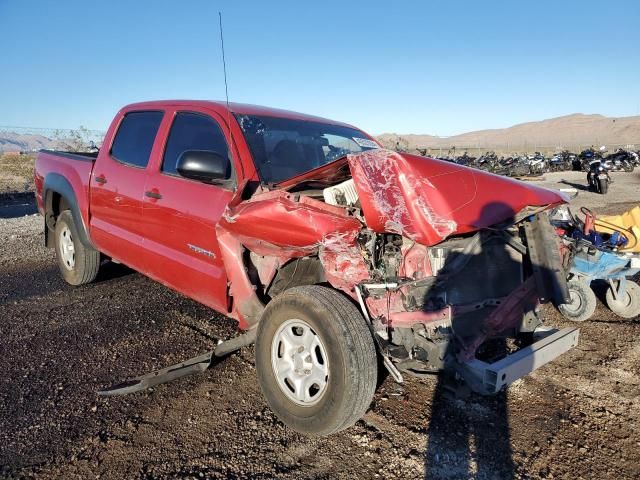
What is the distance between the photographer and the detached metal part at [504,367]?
2.44 m

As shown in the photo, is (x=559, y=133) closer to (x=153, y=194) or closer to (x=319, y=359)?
(x=153, y=194)

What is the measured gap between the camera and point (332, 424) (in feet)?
8.15

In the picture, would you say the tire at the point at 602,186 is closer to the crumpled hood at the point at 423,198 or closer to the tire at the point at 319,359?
the crumpled hood at the point at 423,198

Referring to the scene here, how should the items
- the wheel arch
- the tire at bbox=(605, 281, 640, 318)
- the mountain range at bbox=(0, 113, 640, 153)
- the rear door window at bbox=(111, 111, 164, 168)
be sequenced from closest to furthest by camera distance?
the rear door window at bbox=(111, 111, 164, 168), the tire at bbox=(605, 281, 640, 318), the wheel arch, the mountain range at bbox=(0, 113, 640, 153)

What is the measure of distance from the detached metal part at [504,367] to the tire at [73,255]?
4.34m

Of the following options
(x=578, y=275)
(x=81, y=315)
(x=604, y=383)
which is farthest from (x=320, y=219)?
(x=81, y=315)

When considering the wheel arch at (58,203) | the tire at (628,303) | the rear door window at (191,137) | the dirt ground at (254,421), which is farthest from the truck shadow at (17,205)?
the tire at (628,303)

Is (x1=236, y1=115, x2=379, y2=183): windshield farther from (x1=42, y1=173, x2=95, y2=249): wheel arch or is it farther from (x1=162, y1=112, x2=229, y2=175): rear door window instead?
(x1=42, y1=173, x2=95, y2=249): wheel arch

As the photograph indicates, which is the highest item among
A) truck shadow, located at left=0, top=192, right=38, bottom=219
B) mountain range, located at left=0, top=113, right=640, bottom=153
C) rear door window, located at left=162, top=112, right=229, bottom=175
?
mountain range, located at left=0, top=113, right=640, bottom=153

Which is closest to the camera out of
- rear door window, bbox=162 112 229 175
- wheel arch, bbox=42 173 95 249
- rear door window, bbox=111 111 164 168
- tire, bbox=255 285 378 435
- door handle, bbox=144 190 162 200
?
tire, bbox=255 285 378 435

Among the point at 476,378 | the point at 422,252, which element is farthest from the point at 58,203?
the point at 476,378

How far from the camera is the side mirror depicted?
3.11 m

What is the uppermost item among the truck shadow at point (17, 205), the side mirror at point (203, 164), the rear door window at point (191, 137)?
the rear door window at point (191, 137)

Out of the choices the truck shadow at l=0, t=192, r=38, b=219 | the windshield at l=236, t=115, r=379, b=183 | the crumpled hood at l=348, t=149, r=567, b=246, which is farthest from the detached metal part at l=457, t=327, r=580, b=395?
the truck shadow at l=0, t=192, r=38, b=219
